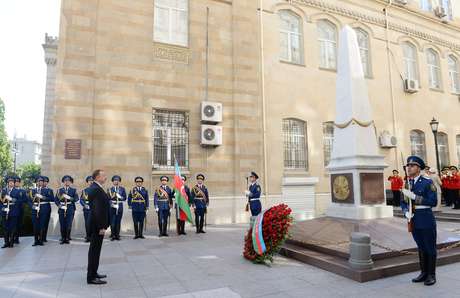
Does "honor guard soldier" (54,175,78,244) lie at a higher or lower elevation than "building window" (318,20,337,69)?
lower

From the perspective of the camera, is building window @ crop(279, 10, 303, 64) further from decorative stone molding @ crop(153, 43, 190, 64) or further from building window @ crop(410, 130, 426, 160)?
building window @ crop(410, 130, 426, 160)

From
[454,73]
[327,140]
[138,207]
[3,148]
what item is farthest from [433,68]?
[3,148]

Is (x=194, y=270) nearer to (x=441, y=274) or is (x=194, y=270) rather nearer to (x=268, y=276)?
(x=268, y=276)

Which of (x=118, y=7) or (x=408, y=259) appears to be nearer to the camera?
(x=408, y=259)

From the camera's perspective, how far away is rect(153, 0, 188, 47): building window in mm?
12516

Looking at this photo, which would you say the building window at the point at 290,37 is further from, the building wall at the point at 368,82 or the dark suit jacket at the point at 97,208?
the dark suit jacket at the point at 97,208

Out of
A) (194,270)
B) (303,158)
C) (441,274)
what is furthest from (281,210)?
(303,158)

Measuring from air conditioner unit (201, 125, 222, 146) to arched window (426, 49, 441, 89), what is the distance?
49.2 feet

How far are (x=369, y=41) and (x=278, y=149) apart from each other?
8.68 m

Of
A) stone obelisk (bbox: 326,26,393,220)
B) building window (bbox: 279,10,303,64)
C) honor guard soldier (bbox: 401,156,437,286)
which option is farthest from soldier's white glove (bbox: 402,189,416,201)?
building window (bbox: 279,10,303,64)

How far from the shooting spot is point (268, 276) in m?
5.68

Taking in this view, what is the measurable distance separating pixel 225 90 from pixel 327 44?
6.72 metres

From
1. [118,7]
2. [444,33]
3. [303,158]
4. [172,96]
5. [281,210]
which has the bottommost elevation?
[281,210]

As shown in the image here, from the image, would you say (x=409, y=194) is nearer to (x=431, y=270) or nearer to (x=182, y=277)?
(x=431, y=270)
